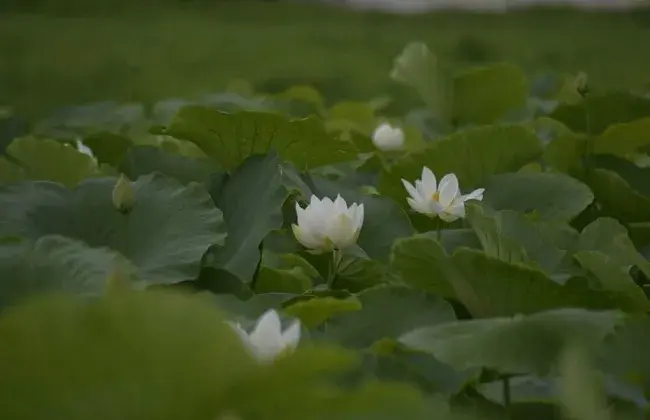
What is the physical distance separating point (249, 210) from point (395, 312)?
0.18m

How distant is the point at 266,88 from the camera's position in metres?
2.91

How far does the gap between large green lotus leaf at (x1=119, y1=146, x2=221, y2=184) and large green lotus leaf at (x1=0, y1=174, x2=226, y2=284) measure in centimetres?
13

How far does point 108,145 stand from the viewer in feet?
3.23

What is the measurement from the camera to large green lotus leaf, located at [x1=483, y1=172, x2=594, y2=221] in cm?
76

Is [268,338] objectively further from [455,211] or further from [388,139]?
[388,139]

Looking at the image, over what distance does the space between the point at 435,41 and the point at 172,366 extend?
13.4ft

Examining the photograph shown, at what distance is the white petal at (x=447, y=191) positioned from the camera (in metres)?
0.66

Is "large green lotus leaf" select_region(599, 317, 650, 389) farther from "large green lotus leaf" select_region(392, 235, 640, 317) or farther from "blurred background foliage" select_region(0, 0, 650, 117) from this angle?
"blurred background foliage" select_region(0, 0, 650, 117)

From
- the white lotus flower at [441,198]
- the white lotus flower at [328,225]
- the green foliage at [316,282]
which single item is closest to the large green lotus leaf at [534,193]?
the green foliage at [316,282]

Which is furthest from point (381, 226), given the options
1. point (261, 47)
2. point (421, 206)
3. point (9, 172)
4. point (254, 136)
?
point (261, 47)

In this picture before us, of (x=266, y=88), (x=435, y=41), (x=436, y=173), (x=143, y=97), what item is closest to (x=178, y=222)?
(x=436, y=173)

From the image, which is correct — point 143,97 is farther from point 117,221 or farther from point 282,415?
point 282,415

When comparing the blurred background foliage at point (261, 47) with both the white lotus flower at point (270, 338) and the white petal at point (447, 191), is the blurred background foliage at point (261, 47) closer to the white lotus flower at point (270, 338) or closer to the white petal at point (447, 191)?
the white petal at point (447, 191)

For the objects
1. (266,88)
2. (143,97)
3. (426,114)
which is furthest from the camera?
(266,88)
